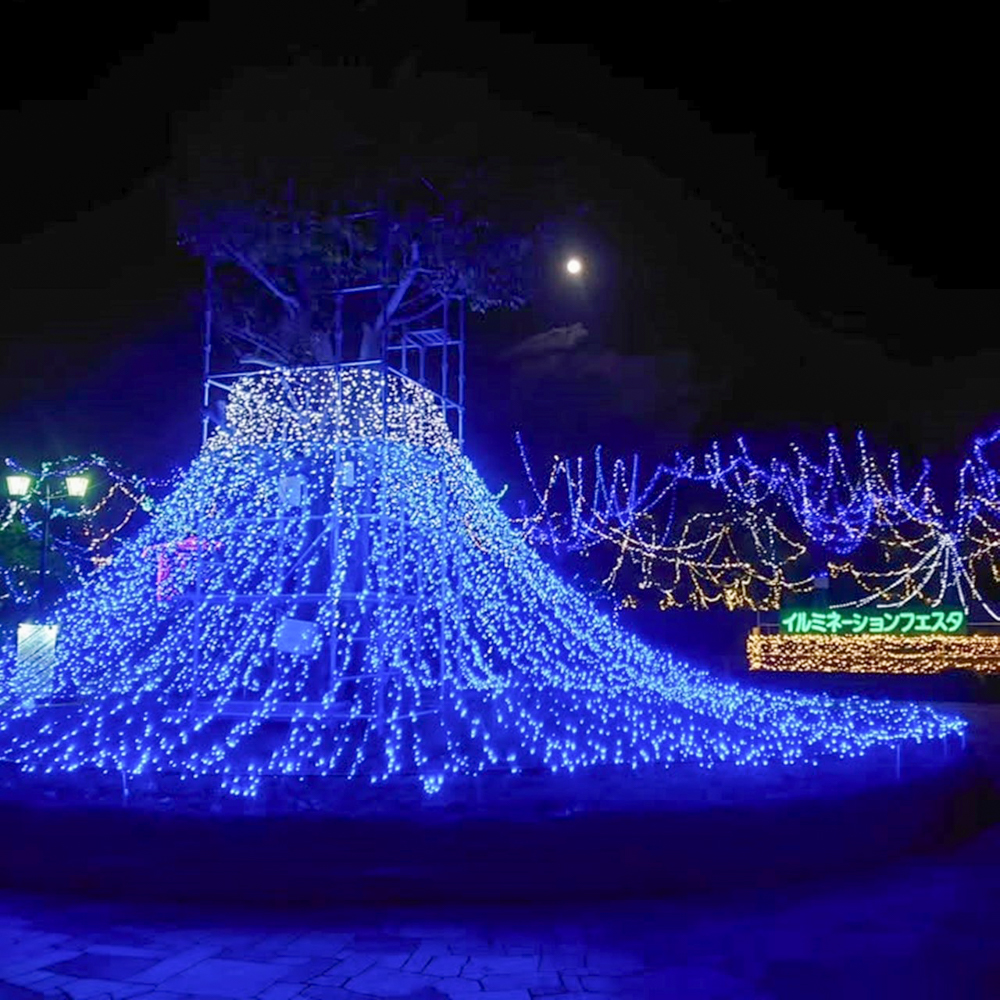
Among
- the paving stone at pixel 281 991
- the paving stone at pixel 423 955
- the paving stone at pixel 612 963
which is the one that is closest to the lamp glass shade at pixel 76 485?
the paving stone at pixel 423 955

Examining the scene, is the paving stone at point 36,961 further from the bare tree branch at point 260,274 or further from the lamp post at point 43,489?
the lamp post at point 43,489

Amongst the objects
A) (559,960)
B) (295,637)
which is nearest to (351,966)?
(559,960)

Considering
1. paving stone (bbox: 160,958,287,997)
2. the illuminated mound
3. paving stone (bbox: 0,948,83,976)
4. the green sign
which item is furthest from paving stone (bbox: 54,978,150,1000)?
the green sign

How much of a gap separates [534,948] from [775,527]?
18195 millimetres

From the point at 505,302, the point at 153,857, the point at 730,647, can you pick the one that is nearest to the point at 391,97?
the point at 505,302

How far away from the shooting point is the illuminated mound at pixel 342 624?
8.23m

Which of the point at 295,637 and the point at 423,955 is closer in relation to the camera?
the point at 423,955

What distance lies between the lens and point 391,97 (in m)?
8.66

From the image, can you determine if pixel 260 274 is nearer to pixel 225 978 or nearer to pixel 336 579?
pixel 336 579

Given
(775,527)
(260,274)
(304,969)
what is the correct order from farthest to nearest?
(775,527), (260,274), (304,969)

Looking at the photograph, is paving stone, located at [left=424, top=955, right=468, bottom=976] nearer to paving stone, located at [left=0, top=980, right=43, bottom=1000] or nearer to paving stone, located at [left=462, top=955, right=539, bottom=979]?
paving stone, located at [left=462, top=955, right=539, bottom=979]

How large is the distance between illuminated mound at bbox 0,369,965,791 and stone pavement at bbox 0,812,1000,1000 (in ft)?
8.92

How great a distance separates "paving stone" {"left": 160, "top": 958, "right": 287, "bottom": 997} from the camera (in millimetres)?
3910

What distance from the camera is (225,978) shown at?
404cm
